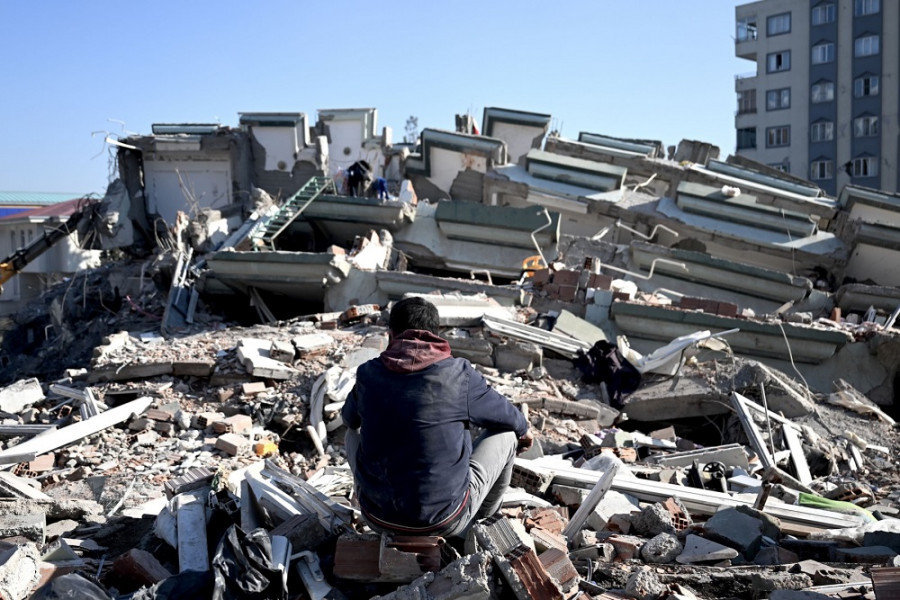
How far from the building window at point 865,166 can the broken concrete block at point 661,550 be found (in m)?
40.8

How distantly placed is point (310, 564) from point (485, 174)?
14667 millimetres

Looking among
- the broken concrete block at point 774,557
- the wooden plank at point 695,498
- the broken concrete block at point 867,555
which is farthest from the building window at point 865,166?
the broken concrete block at point 774,557

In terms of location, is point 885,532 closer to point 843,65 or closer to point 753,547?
point 753,547

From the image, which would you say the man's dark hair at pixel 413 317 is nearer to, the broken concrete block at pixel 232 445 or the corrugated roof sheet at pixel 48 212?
the broken concrete block at pixel 232 445

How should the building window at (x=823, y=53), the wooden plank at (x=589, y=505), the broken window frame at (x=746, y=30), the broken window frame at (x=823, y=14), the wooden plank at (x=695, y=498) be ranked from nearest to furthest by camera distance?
the wooden plank at (x=589, y=505) → the wooden plank at (x=695, y=498) → the broken window frame at (x=823, y=14) → the building window at (x=823, y=53) → the broken window frame at (x=746, y=30)

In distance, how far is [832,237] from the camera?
15.6 metres

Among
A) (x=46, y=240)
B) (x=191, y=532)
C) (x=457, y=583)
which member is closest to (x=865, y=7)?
(x=46, y=240)

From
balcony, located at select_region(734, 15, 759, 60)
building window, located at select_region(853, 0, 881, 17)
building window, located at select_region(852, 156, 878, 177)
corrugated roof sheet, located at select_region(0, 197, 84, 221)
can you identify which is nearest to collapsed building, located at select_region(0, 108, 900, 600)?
corrugated roof sheet, located at select_region(0, 197, 84, 221)

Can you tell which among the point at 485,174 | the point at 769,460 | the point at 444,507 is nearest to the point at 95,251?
the point at 485,174

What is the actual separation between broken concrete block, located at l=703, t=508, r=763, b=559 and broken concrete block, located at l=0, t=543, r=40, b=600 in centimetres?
319

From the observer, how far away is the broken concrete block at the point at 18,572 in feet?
11.5

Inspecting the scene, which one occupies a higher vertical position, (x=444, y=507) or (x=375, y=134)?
(x=375, y=134)

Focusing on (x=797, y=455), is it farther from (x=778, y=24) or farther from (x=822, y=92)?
(x=778, y=24)

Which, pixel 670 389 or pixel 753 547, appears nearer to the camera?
pixel 753 547
